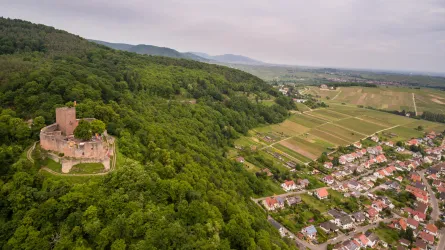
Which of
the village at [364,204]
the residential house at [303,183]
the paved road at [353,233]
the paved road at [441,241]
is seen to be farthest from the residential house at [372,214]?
the residential house at [303,183]

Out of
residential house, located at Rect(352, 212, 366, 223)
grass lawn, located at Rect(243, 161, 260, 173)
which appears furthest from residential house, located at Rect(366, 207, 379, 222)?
grass lawn, located at Rect(243, 161, 260, 173)

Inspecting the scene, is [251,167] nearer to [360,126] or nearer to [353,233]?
[353,233]

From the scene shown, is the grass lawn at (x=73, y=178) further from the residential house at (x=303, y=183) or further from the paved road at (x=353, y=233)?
the residential house at (x=303, y=183)

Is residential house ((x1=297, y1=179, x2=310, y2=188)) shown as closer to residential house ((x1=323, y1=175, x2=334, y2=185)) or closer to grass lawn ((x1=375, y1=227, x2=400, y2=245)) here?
residential house ((x1=323, y1=175, x2=334, y2=185))

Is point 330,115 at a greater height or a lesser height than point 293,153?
greater

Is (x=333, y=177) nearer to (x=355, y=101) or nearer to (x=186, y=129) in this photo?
(x=186, y=129)

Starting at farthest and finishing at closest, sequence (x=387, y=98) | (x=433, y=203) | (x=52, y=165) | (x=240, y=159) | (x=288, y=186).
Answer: (x=387, y=98) → (x=240, y=159) → (x=433, y=203) → (x=288, y=186) → (x=52, y=165)

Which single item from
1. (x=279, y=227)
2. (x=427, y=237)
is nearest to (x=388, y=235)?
(x=427, y=237)
